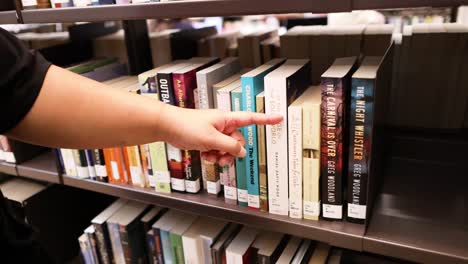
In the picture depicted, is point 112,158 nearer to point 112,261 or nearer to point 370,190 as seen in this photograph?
point 112,261

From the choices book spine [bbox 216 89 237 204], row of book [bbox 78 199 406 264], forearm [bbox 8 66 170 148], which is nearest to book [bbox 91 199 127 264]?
row of book [bbox 78 199 406 264]

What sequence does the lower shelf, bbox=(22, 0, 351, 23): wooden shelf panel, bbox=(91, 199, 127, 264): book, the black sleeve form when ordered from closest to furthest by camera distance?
1. the black sleeve
2. bbox=(22, 0, 351, 23): wooden shelf panel
3. the lower shelf
4. bbox=(91, 199, 127, 264): book

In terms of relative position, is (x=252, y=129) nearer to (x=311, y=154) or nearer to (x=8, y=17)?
(x=311, y=154)

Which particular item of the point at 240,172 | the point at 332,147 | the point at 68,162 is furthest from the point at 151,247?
the point at 332,147

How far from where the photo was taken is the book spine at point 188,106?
36.8 inches

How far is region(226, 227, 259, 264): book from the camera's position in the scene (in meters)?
1.03

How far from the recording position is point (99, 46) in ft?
4.96

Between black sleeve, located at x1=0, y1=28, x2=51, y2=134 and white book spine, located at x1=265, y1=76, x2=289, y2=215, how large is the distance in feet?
1.39

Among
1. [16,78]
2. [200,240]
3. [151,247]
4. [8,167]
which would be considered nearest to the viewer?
[16,78]

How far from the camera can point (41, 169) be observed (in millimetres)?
1286

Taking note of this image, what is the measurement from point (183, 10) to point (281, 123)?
0.31 m

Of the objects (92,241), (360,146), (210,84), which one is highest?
(210,84)

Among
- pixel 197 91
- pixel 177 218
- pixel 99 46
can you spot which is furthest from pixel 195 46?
pixel 177 218

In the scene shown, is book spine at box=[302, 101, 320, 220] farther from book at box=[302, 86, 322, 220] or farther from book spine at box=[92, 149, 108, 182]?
book spine at box=[92, 149, 108, 182]
